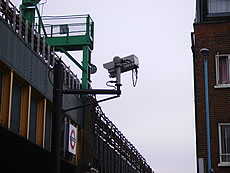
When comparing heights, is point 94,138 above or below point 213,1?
below

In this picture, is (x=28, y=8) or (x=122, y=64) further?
(x=28, y=8)

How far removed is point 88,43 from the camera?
2953cm

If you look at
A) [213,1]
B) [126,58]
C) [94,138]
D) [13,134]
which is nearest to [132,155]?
[94,138]

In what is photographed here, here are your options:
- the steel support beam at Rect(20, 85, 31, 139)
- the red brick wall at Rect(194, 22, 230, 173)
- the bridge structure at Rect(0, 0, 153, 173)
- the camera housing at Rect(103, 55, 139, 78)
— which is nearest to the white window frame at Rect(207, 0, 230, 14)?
the red brick wall at Rect(194, 22, 230, 173)

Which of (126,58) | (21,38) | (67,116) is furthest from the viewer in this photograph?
(67,116)

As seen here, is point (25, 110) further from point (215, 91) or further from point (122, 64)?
point (122, 64)

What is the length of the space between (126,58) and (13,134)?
7.57 m

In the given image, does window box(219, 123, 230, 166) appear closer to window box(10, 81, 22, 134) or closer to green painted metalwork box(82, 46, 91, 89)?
green painted metalwork box(82, 46, 91, 89)

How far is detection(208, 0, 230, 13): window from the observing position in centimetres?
2652

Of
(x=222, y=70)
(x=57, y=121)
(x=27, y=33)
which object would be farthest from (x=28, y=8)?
(x=57, y=121)

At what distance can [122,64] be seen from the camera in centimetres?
1086

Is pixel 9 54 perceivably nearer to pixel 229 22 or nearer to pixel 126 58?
pixel 126 58

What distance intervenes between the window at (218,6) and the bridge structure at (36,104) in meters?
6.42

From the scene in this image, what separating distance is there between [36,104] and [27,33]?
274cm
